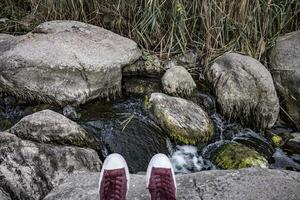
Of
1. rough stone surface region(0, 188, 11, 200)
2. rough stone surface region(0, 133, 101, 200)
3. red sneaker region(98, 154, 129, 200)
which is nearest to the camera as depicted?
red sneaker region(98, 154, 129, 200)

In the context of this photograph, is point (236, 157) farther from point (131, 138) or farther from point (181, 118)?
point (131, 138)

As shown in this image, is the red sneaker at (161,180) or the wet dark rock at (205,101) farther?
the wet dark rock at (205,101)

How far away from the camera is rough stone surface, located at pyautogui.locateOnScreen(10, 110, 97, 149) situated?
9.06 feet

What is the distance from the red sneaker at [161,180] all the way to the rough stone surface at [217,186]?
132 millimetres

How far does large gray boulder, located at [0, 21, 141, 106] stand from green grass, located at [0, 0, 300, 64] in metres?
0.45

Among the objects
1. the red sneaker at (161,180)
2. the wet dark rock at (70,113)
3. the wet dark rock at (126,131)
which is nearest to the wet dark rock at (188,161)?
the wet dark rock at (126,131)

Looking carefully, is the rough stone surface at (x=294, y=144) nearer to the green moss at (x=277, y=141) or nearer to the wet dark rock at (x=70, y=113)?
the green moss at (x=277, y=141)

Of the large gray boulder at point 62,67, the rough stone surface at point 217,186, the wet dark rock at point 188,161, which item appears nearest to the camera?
the rough stone surface at point 217,186

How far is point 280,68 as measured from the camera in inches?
148

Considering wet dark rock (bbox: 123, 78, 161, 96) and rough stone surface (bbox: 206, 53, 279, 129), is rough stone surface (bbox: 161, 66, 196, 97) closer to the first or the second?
wet dark rock (bbox: 123, 78, 161, 96)

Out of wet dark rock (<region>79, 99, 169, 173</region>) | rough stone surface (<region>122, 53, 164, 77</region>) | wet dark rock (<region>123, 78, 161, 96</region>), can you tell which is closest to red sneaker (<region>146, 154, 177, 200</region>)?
wet dark rock (<region>79, 99, 169, 173</region>)

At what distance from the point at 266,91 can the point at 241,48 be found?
65cm

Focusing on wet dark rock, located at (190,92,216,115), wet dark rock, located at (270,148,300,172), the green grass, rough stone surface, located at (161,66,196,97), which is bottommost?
wet dark rock, located at (270,148,300,172)

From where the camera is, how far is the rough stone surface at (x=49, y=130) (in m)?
2.76
